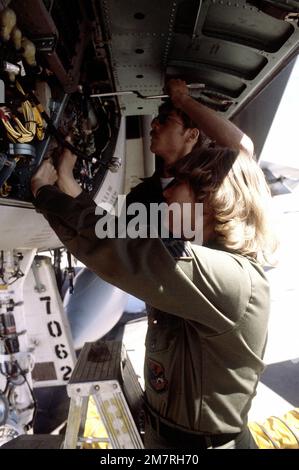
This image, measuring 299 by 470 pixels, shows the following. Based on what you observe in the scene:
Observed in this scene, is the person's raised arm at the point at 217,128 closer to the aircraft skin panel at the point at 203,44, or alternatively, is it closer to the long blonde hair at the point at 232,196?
the aircraft skin panel at the point at 203,44

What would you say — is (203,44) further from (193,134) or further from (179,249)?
(179,249)

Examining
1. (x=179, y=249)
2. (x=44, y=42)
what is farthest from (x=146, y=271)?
(x=44, y=42)

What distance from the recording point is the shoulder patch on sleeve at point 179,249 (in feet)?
3.01

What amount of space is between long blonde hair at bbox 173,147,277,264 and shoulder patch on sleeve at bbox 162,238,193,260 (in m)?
0.20

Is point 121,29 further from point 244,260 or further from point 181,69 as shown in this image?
point 244,260

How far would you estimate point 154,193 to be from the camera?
215cm

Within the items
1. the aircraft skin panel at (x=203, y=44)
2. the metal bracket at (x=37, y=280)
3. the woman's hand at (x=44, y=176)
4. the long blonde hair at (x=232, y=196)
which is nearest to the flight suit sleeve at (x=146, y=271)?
the long blonde hair at (x=232, y=196)

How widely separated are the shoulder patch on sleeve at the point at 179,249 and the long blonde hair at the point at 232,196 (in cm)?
20

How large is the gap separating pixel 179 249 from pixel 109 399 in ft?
3.07

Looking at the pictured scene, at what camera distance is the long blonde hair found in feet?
3.50

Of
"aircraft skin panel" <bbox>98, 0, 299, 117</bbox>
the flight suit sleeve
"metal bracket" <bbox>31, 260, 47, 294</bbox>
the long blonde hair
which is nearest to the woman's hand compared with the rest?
the flight suit sleeve

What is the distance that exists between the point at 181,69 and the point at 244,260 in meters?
1.63

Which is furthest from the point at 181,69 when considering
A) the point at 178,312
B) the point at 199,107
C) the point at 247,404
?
the point at 247,404

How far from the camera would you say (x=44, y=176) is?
52.2 inches
